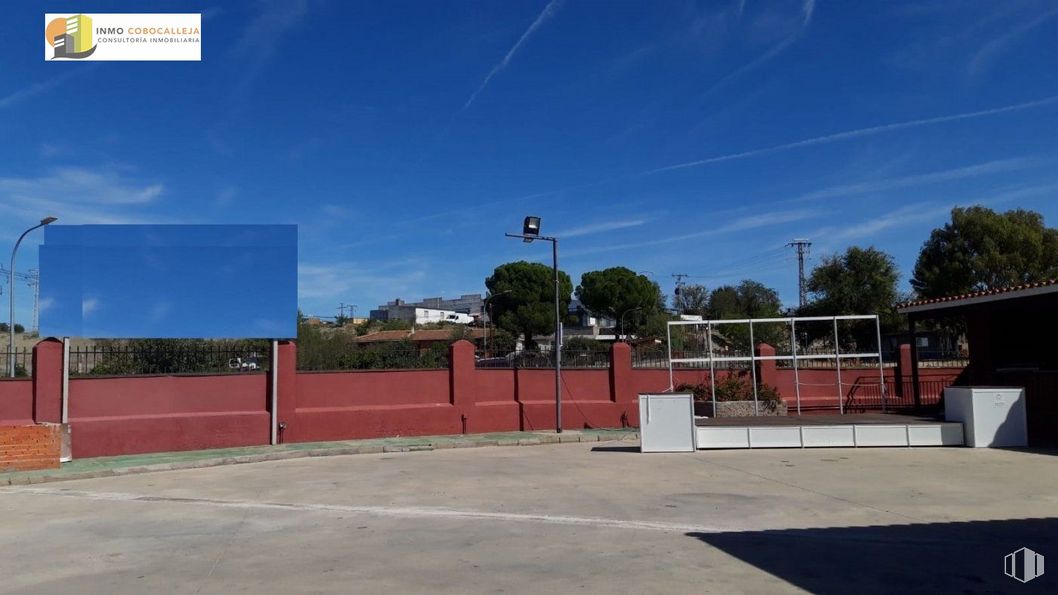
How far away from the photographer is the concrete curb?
1521 centimetres

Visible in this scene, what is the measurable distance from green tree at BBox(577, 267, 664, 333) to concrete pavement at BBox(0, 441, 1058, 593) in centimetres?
6687

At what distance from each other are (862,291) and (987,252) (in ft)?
26.4

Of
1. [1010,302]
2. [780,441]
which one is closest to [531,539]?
Answer: [780,441]

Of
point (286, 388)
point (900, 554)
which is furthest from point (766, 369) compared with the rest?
point (900, 554)

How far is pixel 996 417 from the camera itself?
59.1 feet

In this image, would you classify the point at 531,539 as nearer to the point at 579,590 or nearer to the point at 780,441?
the point at 579,590

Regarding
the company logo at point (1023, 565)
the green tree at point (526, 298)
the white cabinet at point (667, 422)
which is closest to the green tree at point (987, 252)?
the green tree at point (526, 298)

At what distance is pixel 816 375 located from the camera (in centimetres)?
2819

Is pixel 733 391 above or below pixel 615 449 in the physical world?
above

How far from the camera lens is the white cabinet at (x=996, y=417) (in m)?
17.9

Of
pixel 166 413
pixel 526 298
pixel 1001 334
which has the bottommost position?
pixel 166 413

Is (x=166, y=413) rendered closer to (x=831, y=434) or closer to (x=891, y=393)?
(x=831, y=434)

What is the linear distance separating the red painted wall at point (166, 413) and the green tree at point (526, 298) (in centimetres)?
5379

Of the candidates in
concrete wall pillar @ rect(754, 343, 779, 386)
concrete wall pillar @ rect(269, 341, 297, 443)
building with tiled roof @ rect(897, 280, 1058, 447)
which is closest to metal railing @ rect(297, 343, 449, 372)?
concrete wall pillar @ rect(269, 341, 297, 443)
